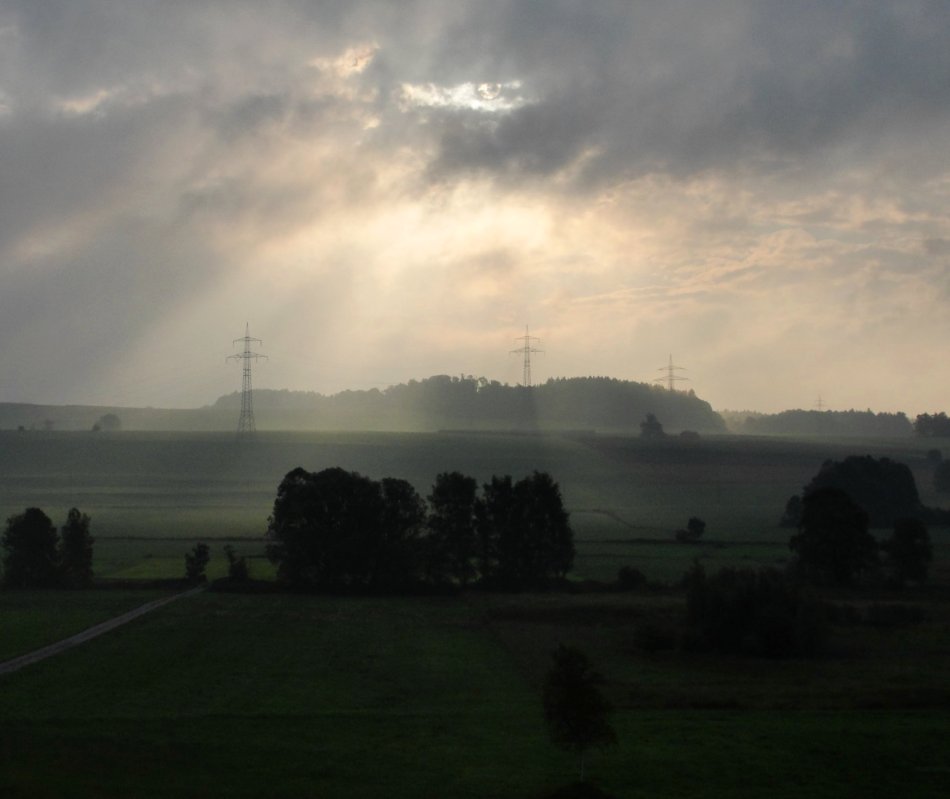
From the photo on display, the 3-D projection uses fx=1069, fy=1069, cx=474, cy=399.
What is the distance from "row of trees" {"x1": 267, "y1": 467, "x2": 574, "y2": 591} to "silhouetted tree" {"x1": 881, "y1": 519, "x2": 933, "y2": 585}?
24532mm

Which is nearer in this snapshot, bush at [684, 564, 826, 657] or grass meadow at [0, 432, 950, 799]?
grass meadow at [0, 432, 950, 799]

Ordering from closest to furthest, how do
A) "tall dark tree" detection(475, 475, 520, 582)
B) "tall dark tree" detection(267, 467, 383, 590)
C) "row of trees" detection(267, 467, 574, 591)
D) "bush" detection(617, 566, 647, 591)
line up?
1. "bush" detection(617, 566, 647, 591)
2. "tall dark tree" detection(267, 467, 383, 590)
3. "row of trees" detection(267, 467, 574, 591)
4. "tall dark tree" detection(475, 475, 520, 582)

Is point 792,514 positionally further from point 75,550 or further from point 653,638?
point 75,550

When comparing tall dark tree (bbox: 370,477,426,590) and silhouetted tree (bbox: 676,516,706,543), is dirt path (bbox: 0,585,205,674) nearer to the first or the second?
tall dark tree (bbox: 370,477,426,590)

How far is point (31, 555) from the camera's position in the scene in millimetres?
81938

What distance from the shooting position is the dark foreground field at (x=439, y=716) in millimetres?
29625

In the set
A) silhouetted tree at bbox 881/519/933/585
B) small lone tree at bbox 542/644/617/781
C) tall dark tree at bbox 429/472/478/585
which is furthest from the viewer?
tall dark tree at bbox 429/472/478/585

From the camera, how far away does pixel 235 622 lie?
60.8m

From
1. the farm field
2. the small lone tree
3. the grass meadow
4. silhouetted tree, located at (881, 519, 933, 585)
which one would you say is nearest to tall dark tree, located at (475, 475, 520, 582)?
the farm field

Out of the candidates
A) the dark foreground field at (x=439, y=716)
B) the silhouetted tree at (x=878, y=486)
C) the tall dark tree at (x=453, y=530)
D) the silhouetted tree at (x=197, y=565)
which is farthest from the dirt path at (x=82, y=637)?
the silhouetted tree at (x=878, y=486)

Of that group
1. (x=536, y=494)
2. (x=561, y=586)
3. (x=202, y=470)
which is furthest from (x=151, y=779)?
(x=202, y=470)

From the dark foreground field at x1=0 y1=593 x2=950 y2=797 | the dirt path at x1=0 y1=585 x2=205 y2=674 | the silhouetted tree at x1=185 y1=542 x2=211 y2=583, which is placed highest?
the silhouetted tree at x1=185 y1=542 x2=211 y2=583

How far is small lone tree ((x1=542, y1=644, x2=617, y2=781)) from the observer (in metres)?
28.9

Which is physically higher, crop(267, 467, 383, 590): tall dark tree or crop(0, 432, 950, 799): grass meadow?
crop(267, 467, 383, 590): tall dark tree
